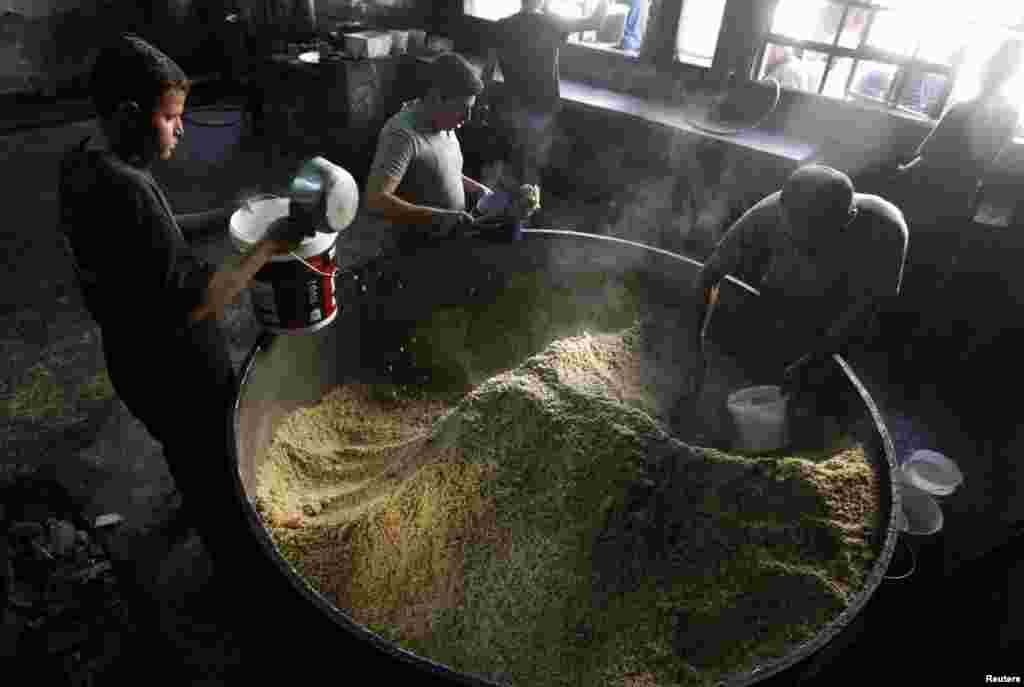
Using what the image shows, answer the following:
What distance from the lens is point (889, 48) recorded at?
4.49 metres

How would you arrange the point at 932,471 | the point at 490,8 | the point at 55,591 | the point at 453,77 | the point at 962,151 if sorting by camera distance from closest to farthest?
1. the point at 55,591
2. the point at 453,77
3. the point at 932,471
4. the point at 962,151
5. the point at 490,8

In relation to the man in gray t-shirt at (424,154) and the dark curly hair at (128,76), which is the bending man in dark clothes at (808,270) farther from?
the dark curly hair at (128,76)

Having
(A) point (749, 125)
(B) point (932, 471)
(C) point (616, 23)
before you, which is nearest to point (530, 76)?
(C) point (616, 23)

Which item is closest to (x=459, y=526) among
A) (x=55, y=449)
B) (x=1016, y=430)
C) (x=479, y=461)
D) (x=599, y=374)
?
(x=479, y=461)

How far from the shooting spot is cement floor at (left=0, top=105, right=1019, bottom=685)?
2479mm

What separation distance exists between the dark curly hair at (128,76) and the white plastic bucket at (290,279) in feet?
1.38

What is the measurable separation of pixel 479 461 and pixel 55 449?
254 cm

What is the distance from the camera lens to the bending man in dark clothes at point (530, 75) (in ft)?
15.9

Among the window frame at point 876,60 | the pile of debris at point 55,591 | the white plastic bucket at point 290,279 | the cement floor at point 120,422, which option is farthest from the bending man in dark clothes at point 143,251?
the window frame at point 876,60

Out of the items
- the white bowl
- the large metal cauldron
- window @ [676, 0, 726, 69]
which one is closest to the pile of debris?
the large metal cauldron

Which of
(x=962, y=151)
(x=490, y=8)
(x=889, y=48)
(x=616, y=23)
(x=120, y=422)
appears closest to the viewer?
(x=120, y=422)

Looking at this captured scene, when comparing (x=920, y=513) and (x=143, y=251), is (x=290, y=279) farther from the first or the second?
(x=920, y=513)

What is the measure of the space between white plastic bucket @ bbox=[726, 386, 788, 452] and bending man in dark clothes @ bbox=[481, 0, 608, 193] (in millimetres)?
3627

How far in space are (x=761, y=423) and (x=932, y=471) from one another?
1.49m
